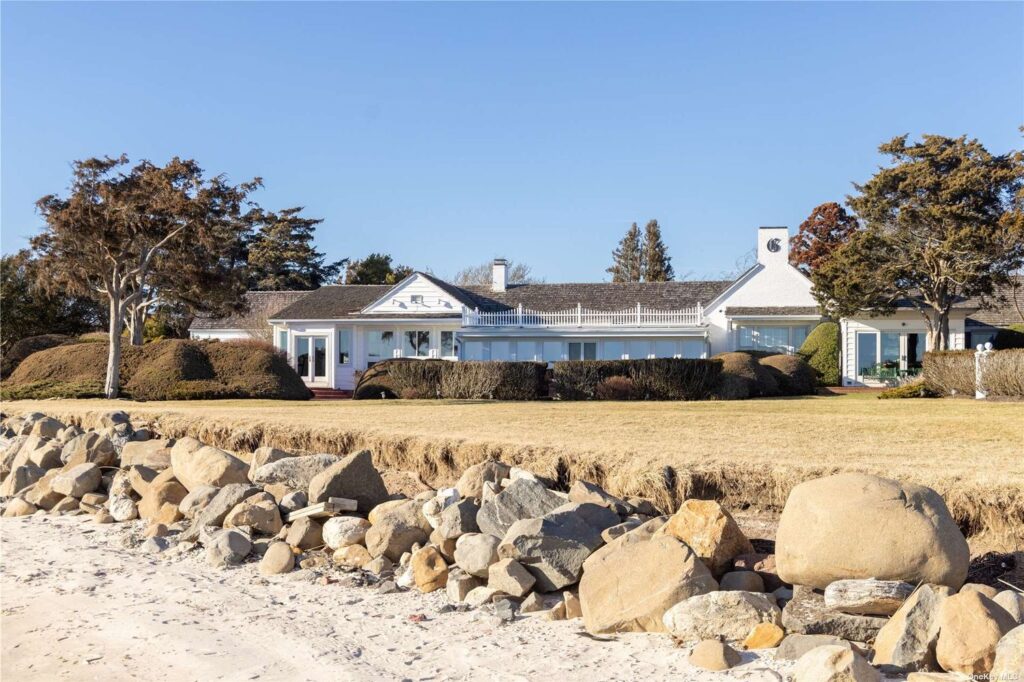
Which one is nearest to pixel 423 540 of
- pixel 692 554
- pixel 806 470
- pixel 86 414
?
pixel 692 554

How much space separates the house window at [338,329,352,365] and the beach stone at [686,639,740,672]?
31430 mm

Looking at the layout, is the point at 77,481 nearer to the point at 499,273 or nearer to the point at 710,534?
the point at 710,534

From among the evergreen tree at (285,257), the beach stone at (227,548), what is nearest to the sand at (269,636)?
the beach stone at (227,548)

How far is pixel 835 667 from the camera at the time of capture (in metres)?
4.82

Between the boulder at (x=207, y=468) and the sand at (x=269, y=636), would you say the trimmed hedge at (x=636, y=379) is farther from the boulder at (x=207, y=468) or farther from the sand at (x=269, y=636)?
the sand at (x=269, y=636)

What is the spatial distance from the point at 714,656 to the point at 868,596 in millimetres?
1097

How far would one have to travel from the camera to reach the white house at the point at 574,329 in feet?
114

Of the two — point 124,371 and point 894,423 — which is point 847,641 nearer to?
point 894,423

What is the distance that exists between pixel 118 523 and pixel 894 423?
11.2 meters

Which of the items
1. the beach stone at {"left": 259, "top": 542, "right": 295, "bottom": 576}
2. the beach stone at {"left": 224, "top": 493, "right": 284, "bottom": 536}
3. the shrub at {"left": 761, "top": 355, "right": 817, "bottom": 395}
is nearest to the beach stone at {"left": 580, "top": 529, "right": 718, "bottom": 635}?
the beach stone at {"left": 259, "top": 542, "right": 295, "bottom": 576}

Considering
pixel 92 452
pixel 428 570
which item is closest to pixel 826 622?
pixel 428 570

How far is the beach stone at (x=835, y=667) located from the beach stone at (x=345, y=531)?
4.48 meters

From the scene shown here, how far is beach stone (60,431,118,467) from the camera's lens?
12766 millimetres

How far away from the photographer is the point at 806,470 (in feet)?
26.1
